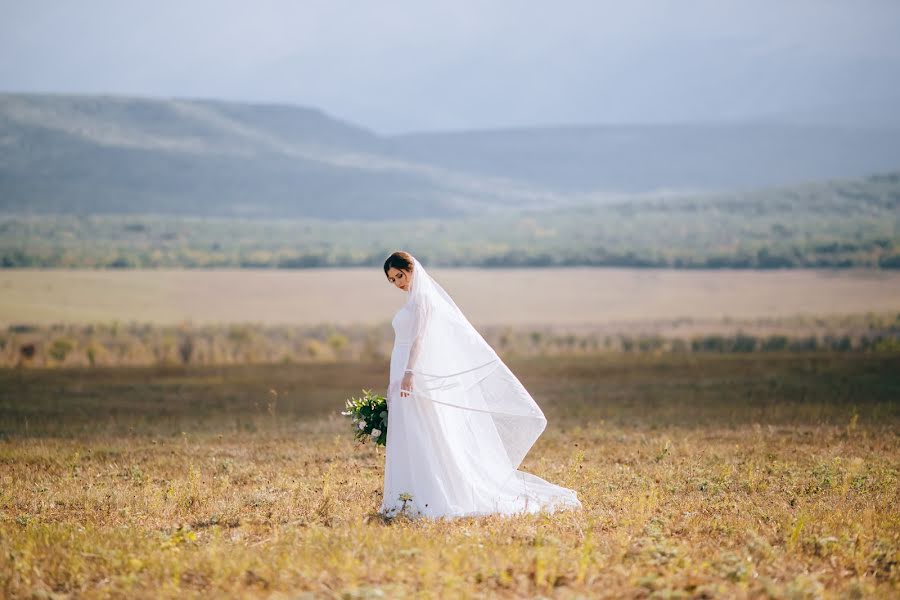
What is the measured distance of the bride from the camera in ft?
34.5

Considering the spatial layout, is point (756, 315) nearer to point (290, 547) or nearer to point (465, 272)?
point (465, 272)

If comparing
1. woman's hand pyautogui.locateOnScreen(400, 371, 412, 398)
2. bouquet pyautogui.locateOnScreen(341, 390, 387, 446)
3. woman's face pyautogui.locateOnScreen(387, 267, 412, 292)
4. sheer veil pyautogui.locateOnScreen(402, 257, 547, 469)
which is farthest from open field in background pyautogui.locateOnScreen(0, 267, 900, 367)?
woman's hand pyautogui.locateOnScreen(400, 371, 412, 398)

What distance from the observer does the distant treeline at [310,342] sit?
3606 centimetres

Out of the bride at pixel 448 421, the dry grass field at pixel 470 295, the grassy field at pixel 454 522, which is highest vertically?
the bride at pixel 448 421

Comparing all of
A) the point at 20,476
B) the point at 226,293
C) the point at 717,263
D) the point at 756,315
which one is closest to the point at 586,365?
the point at 20,476

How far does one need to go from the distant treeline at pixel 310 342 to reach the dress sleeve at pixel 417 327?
2544 cm

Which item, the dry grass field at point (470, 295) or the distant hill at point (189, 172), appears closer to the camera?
the dry grass field at point (470, 295)

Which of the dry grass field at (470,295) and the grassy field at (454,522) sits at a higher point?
the grassy field at (454,522)

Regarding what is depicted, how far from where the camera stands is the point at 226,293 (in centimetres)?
7431

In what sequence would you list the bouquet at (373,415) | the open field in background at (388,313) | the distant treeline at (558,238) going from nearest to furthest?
the bouquet at (373,415) < the open field in background at (388,313) < the distant treeline at (558,238)

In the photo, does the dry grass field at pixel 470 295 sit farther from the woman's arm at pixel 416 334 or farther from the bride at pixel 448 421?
the woman's arm at pixel 416 334

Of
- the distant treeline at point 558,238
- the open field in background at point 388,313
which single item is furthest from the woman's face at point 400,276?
the distant treeline at point 558,238

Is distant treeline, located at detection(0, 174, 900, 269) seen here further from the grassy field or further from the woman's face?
the woman's face

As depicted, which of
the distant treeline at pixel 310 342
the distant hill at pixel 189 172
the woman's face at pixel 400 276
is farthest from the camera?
the distant hill at pixel 189 172
